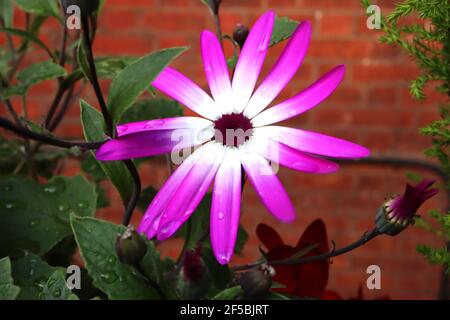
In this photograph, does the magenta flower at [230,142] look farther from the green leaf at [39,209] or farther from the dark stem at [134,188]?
the green leaf at [39,209]

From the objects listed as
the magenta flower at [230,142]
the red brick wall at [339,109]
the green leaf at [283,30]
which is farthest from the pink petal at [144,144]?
the red brick wall at [339,109]

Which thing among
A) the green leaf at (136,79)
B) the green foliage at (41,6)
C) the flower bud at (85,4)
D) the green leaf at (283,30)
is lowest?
the green leaf at (136,79)

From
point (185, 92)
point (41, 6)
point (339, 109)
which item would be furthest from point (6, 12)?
point (339, 109)

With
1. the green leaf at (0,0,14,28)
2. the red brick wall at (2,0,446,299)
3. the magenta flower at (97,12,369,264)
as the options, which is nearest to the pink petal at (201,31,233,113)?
the magenta flower at (97,12,369,264)

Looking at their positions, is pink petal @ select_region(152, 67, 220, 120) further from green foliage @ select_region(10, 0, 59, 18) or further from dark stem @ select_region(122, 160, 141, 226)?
green foliage @ select_region(10, 0, 59, 18)

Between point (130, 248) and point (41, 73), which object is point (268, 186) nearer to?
point (130, 248)
